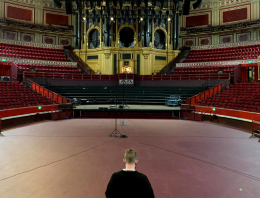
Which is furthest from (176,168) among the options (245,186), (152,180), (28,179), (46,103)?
(46,103)

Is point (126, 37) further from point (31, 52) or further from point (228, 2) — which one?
point (228, 2)

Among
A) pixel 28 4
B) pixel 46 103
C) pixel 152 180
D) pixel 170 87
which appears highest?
pixel 28 4

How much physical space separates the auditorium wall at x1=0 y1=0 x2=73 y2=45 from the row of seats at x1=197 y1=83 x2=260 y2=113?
66.3 ft

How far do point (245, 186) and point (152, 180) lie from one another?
164 cm

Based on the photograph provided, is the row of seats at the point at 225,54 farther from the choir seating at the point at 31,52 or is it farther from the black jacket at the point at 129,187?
the black jacket at the point at 129,187

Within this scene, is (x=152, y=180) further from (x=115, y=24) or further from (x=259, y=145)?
(x=115, y=24)

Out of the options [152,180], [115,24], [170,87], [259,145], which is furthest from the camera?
[115,24]

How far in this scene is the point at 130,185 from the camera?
1.90 meters

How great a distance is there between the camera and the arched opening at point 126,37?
23703 mm

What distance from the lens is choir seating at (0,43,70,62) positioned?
20.8m

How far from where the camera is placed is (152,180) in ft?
13.0

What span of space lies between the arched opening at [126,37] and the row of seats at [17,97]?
13.2 meters

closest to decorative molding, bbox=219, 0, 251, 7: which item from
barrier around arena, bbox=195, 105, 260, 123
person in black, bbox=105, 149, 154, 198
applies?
barrier around arena, bbox=195, 105, 260, 123

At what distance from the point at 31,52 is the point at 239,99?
20.5 meters
